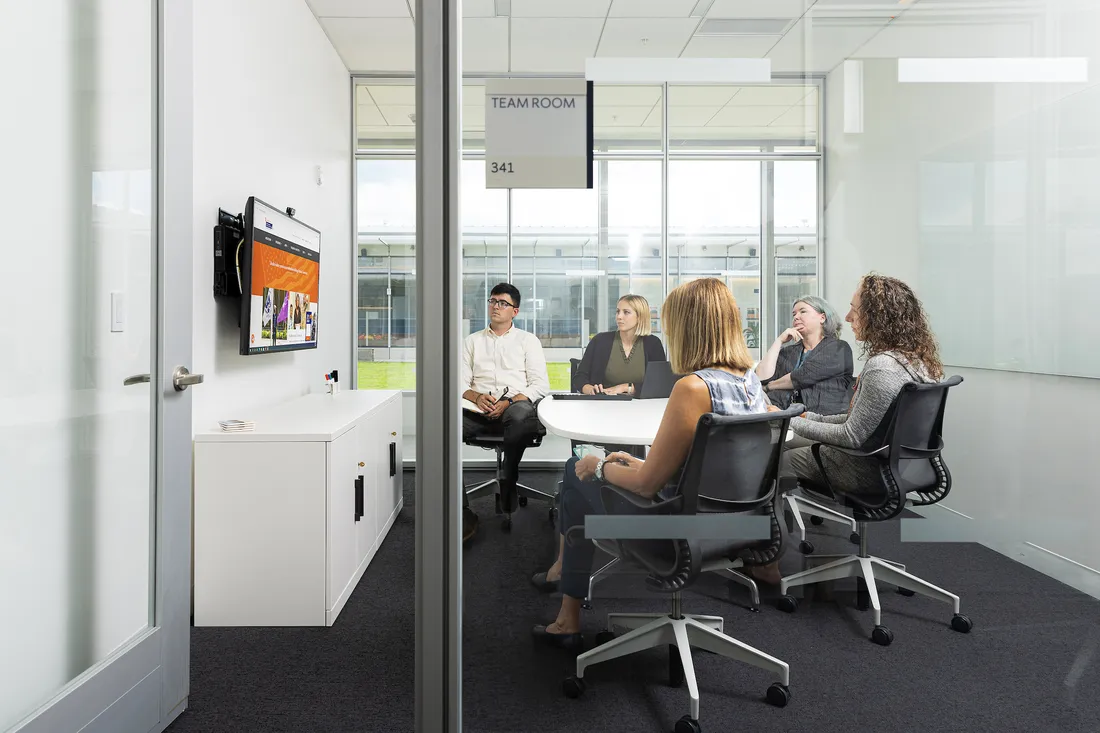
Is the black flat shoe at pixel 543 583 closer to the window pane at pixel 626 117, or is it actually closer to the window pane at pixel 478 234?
the window pane at pixel 478 234

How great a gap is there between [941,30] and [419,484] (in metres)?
1.88

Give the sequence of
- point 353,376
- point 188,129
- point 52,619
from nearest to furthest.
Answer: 1. point 52,619
2. point 188,129
3. point 353,376

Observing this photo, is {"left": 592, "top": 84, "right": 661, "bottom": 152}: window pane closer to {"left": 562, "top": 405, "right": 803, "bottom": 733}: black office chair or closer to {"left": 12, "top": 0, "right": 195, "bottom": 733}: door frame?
{"left": 562, "top": 405, "right": 803, "bottom": 733}: black office chair

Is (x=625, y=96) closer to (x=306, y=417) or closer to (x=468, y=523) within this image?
(x=468, y=523)

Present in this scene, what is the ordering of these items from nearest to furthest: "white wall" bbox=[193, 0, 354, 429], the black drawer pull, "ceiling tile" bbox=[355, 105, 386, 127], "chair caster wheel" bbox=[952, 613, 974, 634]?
"chair caster wheel" bbox=[952, 613, 974, 634] → "ceiling tile" bbox=[355, 105, 386, 127] → "white wall" bbox=[193, 0, 354, 429] → the black drawer pull

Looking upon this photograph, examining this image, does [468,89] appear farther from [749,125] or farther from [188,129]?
[188,129]

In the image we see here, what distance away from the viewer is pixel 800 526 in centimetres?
160

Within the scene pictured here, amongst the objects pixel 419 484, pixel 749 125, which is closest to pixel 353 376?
pixel 419 484

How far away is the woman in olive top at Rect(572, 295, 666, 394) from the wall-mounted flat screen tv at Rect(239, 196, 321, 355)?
6.59 ft

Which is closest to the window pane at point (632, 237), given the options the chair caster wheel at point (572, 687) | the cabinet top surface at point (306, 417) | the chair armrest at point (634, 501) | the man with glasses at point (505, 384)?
the man with glasses at point (505, 384)

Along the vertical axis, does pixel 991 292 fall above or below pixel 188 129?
below

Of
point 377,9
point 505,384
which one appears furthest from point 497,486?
point 377,9

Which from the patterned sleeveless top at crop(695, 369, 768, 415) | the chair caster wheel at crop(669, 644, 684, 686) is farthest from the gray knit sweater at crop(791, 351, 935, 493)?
the chair caster wheel at crop(669, 644, 684, 686)

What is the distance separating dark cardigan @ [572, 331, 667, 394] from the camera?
1551 mm
